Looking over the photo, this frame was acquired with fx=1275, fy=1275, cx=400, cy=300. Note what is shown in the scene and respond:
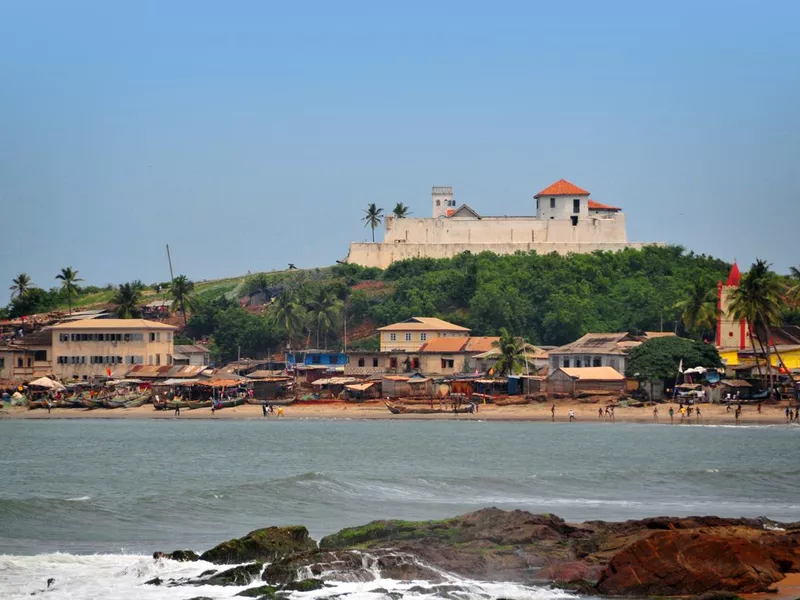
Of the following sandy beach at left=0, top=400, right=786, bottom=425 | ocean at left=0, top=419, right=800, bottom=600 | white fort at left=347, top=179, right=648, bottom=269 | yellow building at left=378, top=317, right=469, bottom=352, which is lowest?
ocean at left=0, top=419, right=800, bottom=600

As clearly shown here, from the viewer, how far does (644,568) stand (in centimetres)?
2005

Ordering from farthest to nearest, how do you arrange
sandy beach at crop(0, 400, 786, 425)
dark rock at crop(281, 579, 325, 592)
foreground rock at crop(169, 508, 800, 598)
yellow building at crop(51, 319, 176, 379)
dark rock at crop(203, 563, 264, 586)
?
1. yellow building at crop(51, 319, 176, 379)
2. sandy beach at crop(0, 400, 786, 425)
3. dark rock at crop(203, 563, 264, 586)
4. dark rock at crop(281, 579, 325, 592)
5. foreground rock at crop(169, 508, 800, 598)

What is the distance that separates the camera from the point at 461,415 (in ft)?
216

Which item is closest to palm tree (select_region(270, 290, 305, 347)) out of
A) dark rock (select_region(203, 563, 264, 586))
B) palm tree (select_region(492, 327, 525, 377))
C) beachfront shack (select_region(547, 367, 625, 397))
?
palm tree (select_region(492, 327, 525, 377))

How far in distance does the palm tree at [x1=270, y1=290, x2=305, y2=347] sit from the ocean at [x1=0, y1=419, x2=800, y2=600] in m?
27.7

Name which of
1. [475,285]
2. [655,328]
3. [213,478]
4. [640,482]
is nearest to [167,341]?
[475,285]

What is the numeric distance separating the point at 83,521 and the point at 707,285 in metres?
60.7

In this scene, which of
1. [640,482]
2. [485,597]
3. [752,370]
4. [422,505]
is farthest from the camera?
[752,370]

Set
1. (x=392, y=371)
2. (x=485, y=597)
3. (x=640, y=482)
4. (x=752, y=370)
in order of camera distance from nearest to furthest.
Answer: (x=485, y=597)
(x=640, y=482)
(x=752, y=370)
(x=392, y=371)

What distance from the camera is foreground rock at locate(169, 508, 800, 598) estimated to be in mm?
19938

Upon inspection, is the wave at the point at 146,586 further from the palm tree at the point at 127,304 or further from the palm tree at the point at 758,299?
the palm tree at the point at 127,304

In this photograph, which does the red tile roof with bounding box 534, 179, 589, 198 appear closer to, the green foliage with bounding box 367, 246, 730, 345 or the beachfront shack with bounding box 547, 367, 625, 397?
the green foliage with bounding box 367, 246, 730, 345

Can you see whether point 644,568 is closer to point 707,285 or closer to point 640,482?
point 640,482

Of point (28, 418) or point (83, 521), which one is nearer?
point (83, 521)
